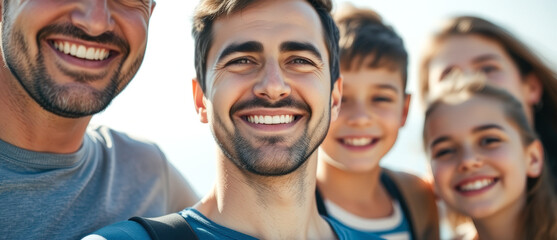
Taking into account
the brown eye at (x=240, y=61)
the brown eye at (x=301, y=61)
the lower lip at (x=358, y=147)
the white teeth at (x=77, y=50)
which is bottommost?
the lower lip at (x=358, y=147)

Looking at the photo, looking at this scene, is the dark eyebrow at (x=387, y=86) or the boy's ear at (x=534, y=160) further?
the boy's ear at (x=534, y=160)

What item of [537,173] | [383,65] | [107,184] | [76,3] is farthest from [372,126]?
[76,3]

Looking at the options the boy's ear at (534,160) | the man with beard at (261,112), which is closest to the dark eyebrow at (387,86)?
the boy's ear at (534,160)

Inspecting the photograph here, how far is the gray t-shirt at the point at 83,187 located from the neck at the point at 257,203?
0.69 m

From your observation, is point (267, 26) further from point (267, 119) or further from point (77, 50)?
point (77, 50)

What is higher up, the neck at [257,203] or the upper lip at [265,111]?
the upper lip at [265,111]

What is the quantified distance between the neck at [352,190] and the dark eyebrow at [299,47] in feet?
5.16

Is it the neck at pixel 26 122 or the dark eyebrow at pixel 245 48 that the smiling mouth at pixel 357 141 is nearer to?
the dark eyebrow at pixel 245 48

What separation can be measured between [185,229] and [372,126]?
78.9 inches

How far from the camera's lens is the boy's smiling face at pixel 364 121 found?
4.18 metres

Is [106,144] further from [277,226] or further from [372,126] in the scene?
[372,126]

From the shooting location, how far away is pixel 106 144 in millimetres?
3705

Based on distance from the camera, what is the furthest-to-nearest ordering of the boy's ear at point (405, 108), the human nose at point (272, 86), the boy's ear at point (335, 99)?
the boy's ear at point (405, 108), the boy's ear at point (335, 99), the human nose at point (272, 86)

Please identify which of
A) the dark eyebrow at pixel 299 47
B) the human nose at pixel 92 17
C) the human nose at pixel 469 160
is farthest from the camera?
the human nose at pixel 469 160
